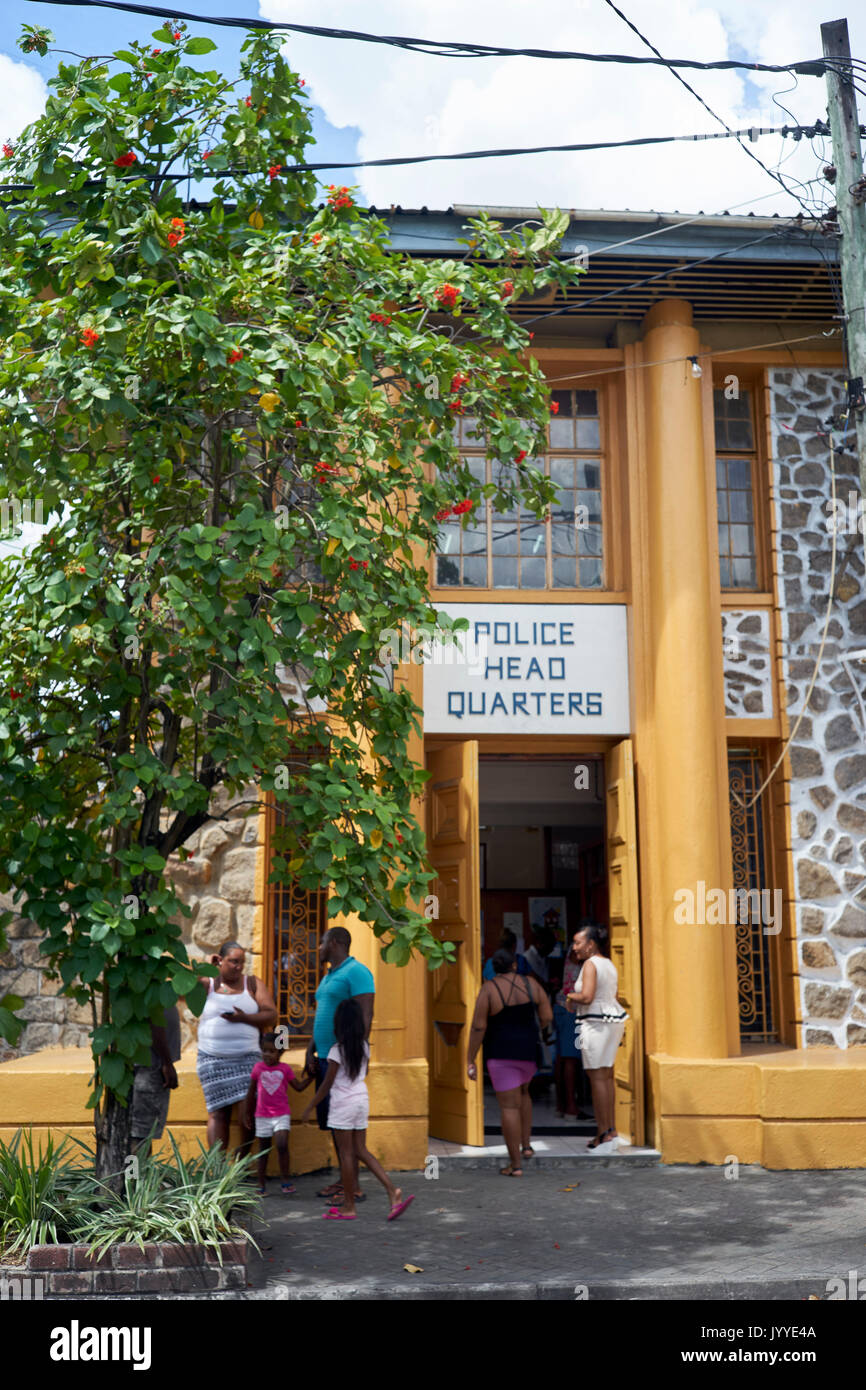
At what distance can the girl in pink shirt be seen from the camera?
8.57m

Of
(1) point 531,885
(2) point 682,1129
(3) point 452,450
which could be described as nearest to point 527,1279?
(2) point 682,1129

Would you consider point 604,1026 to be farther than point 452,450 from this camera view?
Yes

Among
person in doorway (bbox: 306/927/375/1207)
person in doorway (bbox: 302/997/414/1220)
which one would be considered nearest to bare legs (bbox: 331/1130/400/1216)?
person in doorway (bbox: 302/997/414/1220)

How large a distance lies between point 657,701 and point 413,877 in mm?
4210

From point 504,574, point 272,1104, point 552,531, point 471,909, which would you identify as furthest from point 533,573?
point 272,1104

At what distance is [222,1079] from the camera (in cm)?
852

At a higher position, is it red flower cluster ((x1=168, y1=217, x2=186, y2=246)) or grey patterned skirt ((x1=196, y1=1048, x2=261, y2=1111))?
red flower cluster ((x1=168, y1=217, x2=186, y2=246))

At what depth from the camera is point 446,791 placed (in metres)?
10.4

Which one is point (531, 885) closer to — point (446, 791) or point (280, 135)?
point (446, 791)

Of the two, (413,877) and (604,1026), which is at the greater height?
(413,877)

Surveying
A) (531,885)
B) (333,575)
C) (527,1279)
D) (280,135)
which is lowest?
Result: (527,1279)

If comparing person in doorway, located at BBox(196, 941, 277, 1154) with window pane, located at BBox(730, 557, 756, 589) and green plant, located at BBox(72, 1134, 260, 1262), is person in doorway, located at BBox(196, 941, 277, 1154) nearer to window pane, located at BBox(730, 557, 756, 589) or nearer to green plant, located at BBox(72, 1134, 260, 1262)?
green plant, located at BBox(72, 1134, 260, 1262)

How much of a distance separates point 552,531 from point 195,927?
175 inches

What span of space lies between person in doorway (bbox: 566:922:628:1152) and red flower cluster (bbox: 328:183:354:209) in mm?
5775
